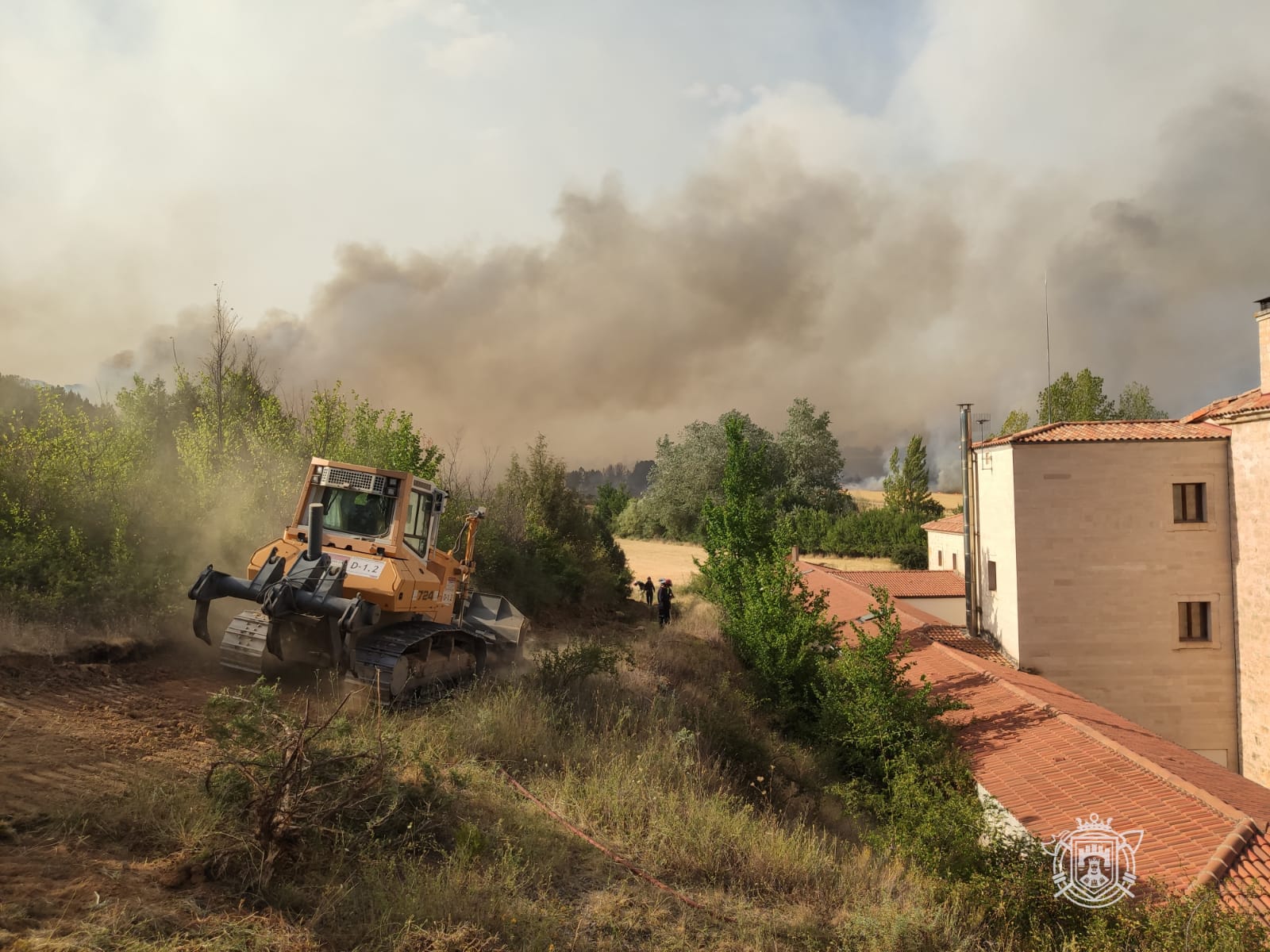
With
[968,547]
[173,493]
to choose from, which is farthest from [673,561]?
[173,493]

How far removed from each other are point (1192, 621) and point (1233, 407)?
7.00 metres

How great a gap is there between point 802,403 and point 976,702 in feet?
187

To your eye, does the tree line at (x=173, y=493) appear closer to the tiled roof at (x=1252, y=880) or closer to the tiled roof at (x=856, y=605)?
the tiled roof at (x=856, y=605)

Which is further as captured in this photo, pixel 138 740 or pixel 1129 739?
pixel 1129 739

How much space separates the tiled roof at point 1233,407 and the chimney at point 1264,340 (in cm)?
34

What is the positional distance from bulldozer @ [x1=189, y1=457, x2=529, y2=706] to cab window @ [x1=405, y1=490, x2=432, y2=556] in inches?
0.7

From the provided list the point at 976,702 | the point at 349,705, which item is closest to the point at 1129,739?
the point at 976,702

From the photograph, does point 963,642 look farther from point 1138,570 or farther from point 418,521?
point 418,521

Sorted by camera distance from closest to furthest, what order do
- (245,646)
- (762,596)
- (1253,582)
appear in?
1. (245,646)
2. (762,596)
3. (1253,582)

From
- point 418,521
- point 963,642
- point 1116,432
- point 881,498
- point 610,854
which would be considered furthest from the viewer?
point 881,498

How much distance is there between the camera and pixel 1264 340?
24.3 metres

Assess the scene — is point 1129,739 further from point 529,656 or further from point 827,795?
point 529,656

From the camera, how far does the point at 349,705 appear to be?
9953mm

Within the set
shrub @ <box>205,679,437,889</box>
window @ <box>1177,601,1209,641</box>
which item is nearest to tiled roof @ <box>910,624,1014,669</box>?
window @ <box>1177,601,1209,641</box>
